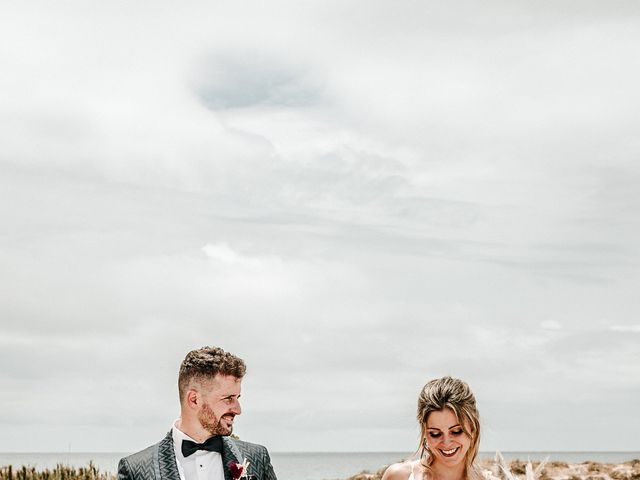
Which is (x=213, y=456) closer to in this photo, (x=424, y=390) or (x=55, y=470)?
(x=424, y=390)

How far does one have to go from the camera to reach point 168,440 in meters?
6.80

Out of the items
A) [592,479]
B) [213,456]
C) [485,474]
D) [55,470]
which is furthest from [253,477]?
[592,479]

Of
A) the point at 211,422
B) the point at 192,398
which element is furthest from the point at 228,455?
the point at 192,398

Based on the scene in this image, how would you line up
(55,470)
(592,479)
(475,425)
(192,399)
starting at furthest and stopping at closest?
1. (592,479)
2. (55,470)
3. (475,425)
4. (192,399)

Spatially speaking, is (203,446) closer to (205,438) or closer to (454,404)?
(205,438)

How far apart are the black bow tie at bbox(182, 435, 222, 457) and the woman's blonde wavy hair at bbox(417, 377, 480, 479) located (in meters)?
1.55

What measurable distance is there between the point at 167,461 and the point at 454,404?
2.00 metres

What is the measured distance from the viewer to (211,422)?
6488mm

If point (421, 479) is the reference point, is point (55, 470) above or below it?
above

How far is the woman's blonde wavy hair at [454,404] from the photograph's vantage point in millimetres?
7266

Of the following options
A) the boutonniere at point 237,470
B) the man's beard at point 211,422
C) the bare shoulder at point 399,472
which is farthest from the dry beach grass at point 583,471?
the man's beard at point 211,422

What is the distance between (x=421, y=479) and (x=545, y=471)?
14.7 meters

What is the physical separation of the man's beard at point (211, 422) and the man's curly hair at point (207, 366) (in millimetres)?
184

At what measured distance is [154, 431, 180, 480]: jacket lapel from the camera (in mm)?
6681
